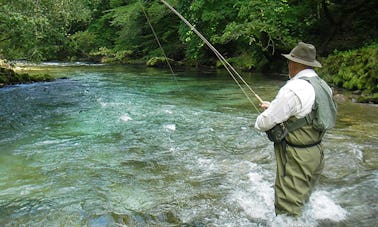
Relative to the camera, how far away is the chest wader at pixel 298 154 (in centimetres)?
361

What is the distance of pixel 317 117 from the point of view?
3.56m

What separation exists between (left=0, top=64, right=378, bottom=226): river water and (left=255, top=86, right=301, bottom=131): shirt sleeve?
1.05 m

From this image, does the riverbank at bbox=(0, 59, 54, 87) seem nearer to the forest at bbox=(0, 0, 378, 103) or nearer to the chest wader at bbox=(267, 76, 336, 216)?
the forest at bbox=(0, 0, 378, 103)

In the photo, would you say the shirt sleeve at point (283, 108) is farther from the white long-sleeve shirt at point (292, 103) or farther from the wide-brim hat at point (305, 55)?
the wide-brim hat at point (305, 55)

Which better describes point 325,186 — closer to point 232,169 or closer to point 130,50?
point 232,169

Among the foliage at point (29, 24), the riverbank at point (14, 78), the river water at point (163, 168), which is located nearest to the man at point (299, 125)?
the river water at point (163, 168)

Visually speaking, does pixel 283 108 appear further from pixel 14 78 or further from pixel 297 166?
pixel 14 78

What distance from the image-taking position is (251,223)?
4160 millimetres

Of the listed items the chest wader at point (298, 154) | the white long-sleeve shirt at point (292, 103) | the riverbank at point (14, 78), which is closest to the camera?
the white long-sleeve shirt at point (292, 103)

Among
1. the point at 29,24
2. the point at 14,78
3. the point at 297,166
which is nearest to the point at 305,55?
the point at 297,166

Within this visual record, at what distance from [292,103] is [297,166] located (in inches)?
24.6

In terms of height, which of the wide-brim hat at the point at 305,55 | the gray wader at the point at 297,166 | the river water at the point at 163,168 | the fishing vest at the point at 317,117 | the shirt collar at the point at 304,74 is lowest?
the river water at the point at 163,168

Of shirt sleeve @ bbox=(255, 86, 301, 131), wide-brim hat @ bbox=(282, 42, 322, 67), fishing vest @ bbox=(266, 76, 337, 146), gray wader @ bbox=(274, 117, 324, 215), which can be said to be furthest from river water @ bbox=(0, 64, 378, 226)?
wide-brim hat @ bbox=(282, 42, 322, 67)

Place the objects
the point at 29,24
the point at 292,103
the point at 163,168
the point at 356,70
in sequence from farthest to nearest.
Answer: the point at 356,70 < the point at 29,24 < the point at 163,168 < the point at 292,103
